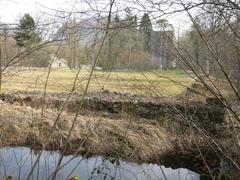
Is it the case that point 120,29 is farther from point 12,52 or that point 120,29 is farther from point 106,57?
point 12,52

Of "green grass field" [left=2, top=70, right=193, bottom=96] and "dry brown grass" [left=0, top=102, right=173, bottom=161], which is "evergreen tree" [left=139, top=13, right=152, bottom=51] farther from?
"dry brown grass" [left=0, top=102, right=173, bottom=161]

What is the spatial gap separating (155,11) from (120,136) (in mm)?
10010

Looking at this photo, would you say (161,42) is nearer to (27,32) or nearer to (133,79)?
(133,79)

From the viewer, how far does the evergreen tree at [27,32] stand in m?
3.10

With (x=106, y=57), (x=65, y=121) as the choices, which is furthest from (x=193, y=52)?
(x=65, y=121)

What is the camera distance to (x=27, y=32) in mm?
3215

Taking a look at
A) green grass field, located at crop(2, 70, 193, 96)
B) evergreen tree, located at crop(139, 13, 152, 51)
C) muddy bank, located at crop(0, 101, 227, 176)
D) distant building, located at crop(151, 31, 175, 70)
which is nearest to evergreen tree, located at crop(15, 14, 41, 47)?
green grass field, located at crop(2, 70, 193, 96)

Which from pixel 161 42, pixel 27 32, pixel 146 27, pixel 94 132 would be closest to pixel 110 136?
pixel 94 132

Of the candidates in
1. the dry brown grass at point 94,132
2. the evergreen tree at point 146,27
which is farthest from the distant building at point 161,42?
the dry brown grass at point 94,132

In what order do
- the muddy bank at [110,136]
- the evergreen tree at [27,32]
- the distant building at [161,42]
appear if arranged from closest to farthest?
1. the evergreen tree at [27,32]
2. the distant building at [161,42]
3. the muddy bank at [110,136]

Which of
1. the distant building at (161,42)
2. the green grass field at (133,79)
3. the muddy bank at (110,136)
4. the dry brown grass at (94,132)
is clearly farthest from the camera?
the dry brown grass at (94,132)

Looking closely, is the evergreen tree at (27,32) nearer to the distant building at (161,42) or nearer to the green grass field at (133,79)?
the green grass field at (133,79)

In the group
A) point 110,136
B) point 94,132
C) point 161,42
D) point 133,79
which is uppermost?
point 161,42

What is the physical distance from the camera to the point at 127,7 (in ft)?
10.6
